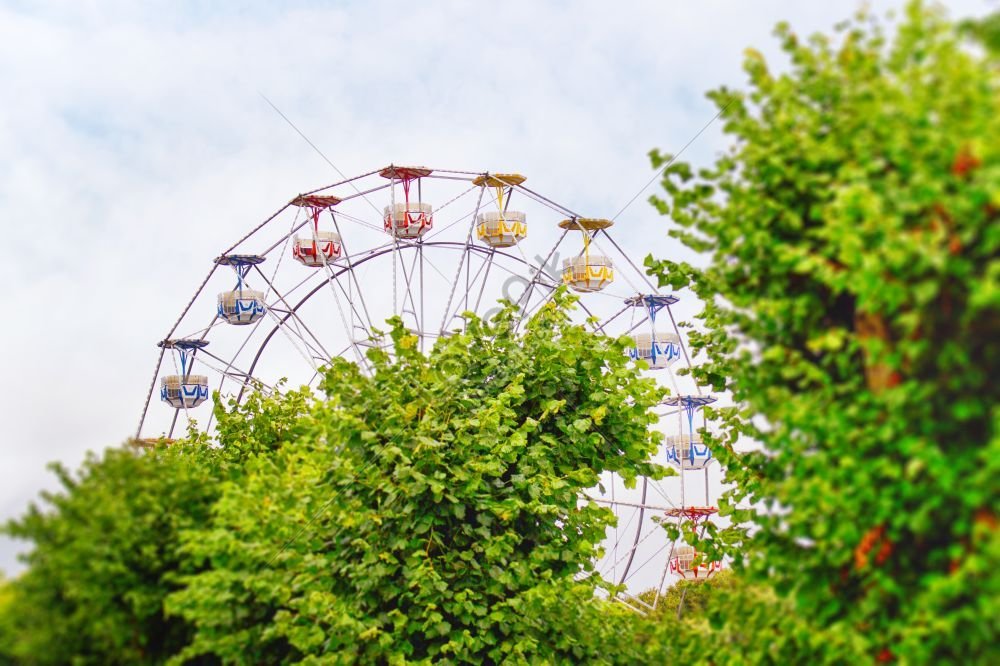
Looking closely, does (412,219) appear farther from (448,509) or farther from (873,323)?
(873,323)

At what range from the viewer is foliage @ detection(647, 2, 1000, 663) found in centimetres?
619

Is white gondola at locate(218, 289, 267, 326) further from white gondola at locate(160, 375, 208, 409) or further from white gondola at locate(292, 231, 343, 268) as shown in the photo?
white gondola at locate(160, 375, 208, 409)

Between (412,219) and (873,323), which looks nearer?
(873,323)

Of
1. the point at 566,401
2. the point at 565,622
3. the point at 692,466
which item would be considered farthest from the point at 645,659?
the point at 692,466

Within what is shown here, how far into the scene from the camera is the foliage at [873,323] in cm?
619

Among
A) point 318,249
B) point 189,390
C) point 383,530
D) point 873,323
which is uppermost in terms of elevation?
point 189,390

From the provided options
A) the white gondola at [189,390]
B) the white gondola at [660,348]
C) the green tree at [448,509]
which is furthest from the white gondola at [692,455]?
the green tree at [448,509]

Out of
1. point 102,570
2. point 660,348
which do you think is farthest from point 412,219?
point 102,570

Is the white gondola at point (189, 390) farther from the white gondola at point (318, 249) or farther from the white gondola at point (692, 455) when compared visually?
the white gondola at point (692, 455)

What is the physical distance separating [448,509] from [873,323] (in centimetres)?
844

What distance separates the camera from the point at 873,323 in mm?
7184

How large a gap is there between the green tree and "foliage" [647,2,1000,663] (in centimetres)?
545

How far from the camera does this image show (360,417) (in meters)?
15.4

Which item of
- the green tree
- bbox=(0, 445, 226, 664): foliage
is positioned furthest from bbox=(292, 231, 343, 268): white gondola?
bbox=(0, 445, 226, 664): foliage
